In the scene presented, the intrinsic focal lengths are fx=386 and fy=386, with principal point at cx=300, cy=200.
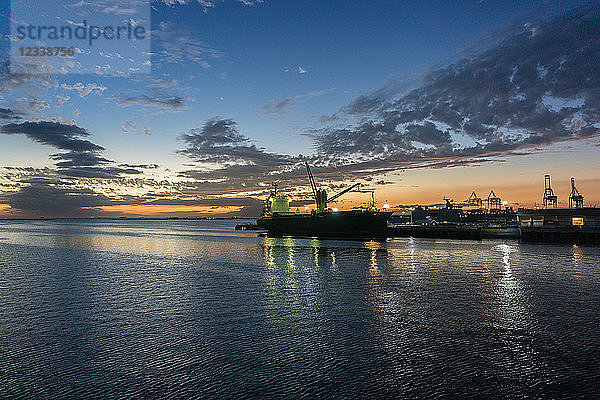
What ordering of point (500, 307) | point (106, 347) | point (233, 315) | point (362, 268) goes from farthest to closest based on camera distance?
point (362, 268), point (500, 307), point (233, 315), point (106, 347)

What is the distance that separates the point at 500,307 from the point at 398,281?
11.3 meters

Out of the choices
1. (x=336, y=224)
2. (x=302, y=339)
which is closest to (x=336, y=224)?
(x=336, y=224)

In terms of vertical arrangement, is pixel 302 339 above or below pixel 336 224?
below

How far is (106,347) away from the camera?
1559 centimetres

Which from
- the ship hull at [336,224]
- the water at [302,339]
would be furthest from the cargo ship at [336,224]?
the water at [302,339]

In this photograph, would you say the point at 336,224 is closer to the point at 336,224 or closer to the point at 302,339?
the point at 336,224

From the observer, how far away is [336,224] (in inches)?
4702

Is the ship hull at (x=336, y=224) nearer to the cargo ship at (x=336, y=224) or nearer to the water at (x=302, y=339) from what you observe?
the cargo ship at (x=336, y=224)

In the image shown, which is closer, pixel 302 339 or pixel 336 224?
pixel 302 339

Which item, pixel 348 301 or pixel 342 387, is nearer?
pixel 342 387

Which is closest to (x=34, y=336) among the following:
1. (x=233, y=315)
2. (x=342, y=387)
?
(x=233, y=315)

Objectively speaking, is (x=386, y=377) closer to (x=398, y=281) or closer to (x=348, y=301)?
(x=348, y=301)

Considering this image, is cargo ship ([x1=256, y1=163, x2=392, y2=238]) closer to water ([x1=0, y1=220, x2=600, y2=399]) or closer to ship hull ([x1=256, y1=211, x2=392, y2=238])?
ship hull ([x1=256, y1=211, x2=392, y2=238])

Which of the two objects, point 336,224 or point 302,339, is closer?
point 302,339
